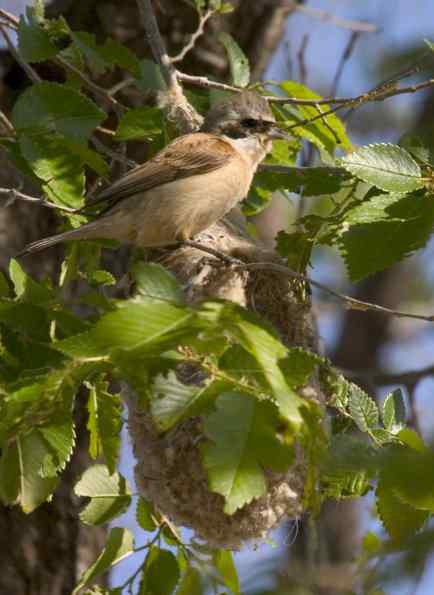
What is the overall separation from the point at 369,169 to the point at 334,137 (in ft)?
3.84

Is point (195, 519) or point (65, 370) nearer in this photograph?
point (65, 370)

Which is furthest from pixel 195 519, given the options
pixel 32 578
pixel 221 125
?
pixel 221 125

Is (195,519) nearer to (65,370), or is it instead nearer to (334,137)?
(65,370)

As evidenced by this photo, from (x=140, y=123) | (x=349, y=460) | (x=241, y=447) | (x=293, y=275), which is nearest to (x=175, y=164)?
(x=140, y=123)

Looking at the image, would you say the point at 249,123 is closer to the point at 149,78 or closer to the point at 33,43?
the point at 149,78

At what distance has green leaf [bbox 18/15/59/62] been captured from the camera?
14.2ft

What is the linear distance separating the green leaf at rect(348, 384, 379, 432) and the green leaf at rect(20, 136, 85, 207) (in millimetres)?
1528

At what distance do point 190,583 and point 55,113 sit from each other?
6.68 feet

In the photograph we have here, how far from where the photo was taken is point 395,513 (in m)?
3.36

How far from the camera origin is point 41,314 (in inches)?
136

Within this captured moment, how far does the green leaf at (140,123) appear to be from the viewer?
175 inches

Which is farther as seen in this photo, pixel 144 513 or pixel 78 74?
pixel 78 74

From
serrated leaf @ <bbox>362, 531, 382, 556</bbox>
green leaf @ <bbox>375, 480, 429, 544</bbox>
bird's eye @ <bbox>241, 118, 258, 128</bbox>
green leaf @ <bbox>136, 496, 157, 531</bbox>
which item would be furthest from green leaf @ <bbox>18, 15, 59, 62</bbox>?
serrated leaf @ <bbox>362, 531, 382, 556</bbox>

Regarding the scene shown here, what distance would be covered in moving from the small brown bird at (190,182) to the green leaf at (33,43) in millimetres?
672
